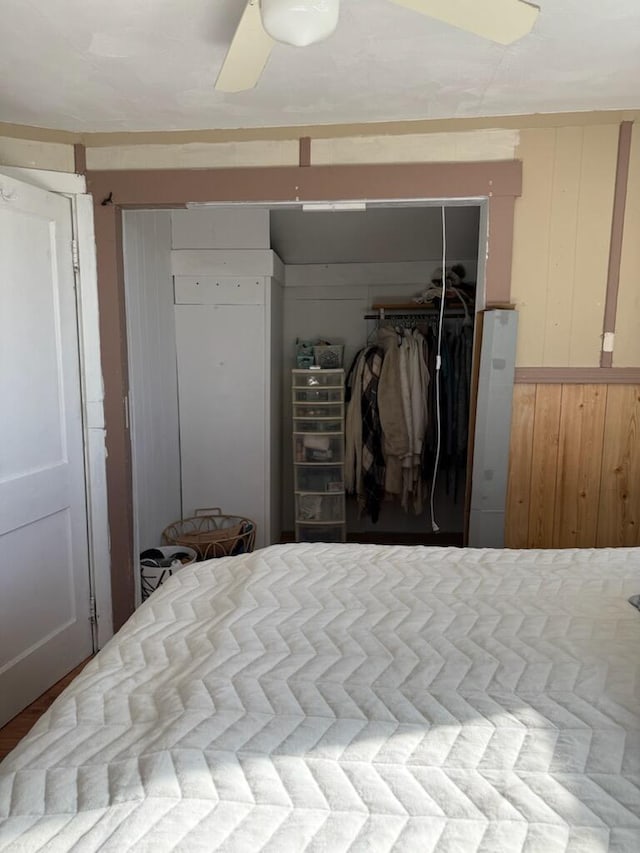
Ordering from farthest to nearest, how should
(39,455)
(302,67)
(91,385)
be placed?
(91,385) → (39,455) → (302,67)

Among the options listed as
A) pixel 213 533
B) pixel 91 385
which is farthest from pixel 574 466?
pixel 91 385

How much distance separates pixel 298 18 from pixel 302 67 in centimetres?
64

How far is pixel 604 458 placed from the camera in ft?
6.76

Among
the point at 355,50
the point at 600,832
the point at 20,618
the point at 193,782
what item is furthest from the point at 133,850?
the point at 355,50

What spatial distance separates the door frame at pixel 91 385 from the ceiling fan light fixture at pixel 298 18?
1347 millimetres

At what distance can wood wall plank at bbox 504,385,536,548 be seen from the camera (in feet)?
6.76

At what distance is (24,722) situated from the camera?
1.88 metres

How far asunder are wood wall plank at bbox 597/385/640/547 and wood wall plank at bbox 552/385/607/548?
0.03 m

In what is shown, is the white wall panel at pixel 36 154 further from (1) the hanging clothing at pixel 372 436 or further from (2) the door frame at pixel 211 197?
(1) the hanging clothing at pixel 372 436

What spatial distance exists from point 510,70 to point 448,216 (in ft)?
4.75

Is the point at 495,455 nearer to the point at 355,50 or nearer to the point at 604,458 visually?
the point at 604,458

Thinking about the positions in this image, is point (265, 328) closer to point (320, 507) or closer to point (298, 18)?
point (320, 507)

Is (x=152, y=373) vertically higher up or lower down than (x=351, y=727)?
higher up

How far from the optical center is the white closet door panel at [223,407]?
3098 mm
